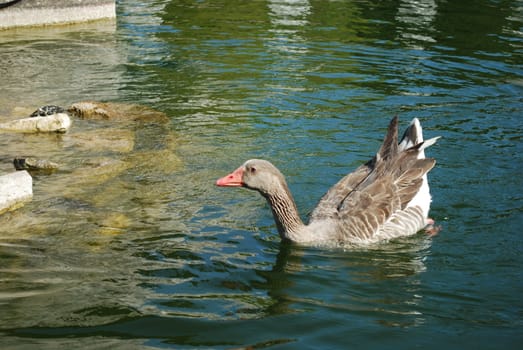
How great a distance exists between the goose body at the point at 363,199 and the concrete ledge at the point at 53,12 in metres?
12.5

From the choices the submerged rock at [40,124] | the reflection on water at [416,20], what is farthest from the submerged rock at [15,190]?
the reflection on water at [416,20]

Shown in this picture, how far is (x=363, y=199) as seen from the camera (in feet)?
26.5

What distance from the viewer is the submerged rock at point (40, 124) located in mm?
11398

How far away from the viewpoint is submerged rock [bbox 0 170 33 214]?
852 cm

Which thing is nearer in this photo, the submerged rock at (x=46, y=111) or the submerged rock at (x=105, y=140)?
the submerged rock at (x=105, y=140)

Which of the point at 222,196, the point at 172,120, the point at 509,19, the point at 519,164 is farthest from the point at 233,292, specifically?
the point at 509,19

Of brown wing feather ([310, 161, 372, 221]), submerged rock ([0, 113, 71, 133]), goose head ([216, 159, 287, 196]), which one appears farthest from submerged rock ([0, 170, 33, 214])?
brown wing feather ([310, 161, 372, 221])

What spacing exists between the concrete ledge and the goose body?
12514 millimetres

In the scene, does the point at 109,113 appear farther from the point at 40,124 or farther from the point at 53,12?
the point at 53,12

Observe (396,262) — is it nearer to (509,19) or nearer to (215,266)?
(215,266)

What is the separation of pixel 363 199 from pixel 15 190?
3727 mm

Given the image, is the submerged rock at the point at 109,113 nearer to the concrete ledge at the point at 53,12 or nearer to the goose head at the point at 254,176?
the goose head at the point at 254,176

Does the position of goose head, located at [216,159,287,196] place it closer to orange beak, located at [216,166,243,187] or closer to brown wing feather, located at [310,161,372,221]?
orange beak, located at [216,166,243,187]

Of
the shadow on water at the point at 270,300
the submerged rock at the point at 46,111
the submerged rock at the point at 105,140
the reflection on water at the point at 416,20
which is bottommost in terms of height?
the shadow on water at the point at 270,300
